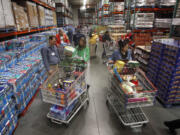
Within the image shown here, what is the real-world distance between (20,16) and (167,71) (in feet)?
15.2

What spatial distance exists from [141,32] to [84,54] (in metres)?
3.73

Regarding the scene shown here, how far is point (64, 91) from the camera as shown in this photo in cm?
218

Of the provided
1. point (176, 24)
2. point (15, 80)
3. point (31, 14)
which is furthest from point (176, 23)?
point (31, 14)

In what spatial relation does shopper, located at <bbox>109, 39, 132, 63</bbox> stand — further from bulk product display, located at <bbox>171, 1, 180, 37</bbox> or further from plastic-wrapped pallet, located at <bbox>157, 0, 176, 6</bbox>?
plastic-wrapped pallet, located at <bbox>157, 0, 176, 6</bbox>

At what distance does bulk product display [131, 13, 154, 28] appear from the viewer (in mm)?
5570

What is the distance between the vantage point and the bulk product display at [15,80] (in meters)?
2.17

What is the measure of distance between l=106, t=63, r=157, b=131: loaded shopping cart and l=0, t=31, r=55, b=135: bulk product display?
2.11 m

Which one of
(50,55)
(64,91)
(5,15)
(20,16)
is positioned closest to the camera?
(64,91)

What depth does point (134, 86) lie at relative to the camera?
7.64 feet

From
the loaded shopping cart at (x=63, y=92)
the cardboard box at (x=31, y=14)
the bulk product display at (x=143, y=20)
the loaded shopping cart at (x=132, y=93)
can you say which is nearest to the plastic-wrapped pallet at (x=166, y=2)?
the bulk product display at (x=143, y=20)

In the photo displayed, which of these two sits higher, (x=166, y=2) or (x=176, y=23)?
(x=166, y=2)

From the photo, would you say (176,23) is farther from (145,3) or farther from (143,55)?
(145,3)

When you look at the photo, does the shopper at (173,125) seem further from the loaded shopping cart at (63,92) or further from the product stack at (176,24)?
the product stack at (176,24)

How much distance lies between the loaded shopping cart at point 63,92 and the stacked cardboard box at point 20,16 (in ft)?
7.33
